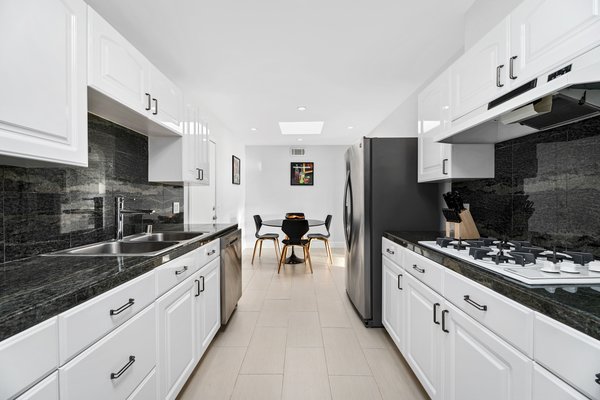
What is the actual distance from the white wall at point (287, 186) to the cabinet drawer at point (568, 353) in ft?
20.2

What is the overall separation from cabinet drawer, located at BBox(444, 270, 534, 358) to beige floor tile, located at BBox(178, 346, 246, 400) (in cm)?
149

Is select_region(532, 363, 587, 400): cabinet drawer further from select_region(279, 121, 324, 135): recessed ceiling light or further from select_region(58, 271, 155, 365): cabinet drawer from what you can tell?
select_region(279, 121, 324, 135): recessed ceiling light

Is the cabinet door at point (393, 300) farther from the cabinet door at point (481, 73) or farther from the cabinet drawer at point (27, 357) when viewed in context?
the cabinet drawer at point (27, 357)

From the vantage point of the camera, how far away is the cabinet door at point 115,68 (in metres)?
1.38

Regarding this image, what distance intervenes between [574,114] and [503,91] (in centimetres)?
31

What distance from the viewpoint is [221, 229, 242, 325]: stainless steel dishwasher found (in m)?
2.52

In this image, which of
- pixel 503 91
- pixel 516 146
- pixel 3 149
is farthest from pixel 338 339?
pixel 3 149

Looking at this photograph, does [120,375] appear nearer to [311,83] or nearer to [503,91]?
[503,91]

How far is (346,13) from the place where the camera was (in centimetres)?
205

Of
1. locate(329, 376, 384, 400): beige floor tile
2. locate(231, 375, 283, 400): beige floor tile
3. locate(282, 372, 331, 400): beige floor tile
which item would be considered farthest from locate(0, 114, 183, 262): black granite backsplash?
locate(329, 376, 384, 400): beige floor tile

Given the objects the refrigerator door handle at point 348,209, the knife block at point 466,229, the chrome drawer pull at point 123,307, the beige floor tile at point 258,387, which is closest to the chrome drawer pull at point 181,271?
the chrome drawer pull at point 123,307

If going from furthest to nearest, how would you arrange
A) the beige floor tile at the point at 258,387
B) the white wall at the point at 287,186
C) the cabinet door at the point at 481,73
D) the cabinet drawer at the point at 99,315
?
the white wall at the point at 287,186, the beige floor tile at the point at 258,387, the cabinet door at the point at 481,73, the cabinet drawer at the point at 99,315

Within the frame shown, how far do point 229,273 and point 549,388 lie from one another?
90.7 inches

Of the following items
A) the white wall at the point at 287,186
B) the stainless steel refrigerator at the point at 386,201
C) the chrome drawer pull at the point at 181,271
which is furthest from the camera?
the white wall at the point at 287,186
